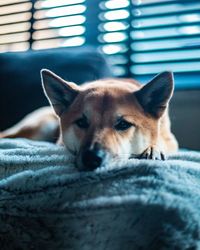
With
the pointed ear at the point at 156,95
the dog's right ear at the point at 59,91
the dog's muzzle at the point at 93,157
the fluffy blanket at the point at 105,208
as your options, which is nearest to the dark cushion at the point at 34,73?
the dog's right ear at the point at 59,91

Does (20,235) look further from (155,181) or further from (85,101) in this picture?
(85,101)

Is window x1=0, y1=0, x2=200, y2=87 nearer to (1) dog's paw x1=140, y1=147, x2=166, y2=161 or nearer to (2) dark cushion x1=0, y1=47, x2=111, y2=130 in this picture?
(2) dark cushion x1=0, y1=47, x2=111, y2=130

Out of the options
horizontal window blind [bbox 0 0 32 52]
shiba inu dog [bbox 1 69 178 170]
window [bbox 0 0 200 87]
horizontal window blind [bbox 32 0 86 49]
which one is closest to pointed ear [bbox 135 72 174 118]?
shiba inu dog [bbox 1 69 178 170]

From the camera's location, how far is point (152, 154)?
3.74 ft

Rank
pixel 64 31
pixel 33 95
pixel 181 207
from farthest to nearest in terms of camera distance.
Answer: pixel 64 31 → pixel 33 95 → pixel 181 207

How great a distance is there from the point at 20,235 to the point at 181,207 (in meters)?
0.32

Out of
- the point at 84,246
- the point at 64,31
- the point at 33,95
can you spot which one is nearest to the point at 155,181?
the point at 84,246

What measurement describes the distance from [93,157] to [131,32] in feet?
5.32

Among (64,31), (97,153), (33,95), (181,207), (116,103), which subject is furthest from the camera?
(64,31)

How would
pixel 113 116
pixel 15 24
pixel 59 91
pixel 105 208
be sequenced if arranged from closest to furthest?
pixel 105 208
pixel 113 116
pixel 59 91
pixel 15 24

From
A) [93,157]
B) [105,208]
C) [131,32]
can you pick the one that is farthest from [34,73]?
[105,208]

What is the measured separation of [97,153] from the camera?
939 mm

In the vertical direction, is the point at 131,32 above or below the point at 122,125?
above

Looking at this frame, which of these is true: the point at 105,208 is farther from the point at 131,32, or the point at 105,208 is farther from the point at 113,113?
the point at 131,32
